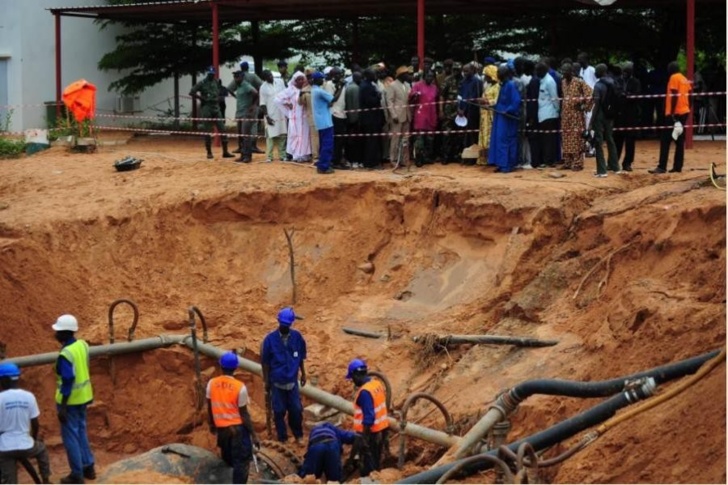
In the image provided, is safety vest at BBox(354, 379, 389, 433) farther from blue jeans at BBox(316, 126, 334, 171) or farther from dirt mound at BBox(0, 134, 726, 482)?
blue jeans at BBox(316, 126, 334, 171)

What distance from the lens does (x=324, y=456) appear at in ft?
46.4

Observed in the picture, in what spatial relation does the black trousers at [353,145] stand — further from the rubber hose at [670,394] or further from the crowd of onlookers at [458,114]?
the rubber hose at [670,394]

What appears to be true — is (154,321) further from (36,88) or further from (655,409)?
(36,88)

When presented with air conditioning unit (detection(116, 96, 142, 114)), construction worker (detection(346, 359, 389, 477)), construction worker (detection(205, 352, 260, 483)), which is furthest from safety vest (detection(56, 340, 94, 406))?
air conditioning unit (detection(116, 96, 142, 114))

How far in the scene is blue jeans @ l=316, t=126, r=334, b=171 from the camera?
2084 centimetres

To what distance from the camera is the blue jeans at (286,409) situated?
16.0 m

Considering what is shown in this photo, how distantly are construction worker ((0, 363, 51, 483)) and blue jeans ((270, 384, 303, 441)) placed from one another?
320 cm

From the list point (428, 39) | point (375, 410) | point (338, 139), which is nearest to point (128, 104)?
point (428, 39)

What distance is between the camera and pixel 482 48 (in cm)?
3003

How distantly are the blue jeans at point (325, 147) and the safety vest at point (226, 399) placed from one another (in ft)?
23.5

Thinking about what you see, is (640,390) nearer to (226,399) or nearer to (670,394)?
(670,394)

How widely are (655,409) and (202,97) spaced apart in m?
12.8

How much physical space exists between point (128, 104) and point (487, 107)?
14600mm

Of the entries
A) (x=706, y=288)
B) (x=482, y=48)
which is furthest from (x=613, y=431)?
(x=482, y=48)
